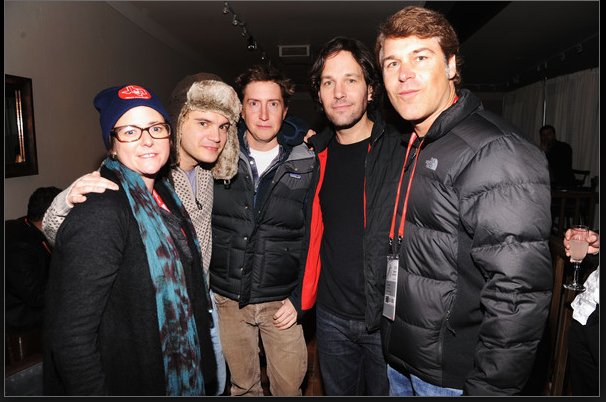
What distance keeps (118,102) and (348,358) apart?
4.95 feet

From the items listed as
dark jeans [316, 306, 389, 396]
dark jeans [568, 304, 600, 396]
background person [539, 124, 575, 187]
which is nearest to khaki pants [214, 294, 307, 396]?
dark jeans [316, 306, 389, 396]

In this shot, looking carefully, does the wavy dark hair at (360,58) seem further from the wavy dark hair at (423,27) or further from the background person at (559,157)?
the background person at (559,157)

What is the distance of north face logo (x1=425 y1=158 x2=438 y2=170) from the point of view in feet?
4.26

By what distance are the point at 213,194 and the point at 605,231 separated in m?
1.60

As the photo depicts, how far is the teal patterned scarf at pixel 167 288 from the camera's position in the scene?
53.9 inches

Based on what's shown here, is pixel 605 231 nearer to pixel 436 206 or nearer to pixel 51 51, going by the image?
pixel 436 206

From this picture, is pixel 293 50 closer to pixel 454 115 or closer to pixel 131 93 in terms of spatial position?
pixel 131 93

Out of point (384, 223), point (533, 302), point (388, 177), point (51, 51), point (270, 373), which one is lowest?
point (270, 373)

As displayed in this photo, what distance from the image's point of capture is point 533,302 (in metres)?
1.09

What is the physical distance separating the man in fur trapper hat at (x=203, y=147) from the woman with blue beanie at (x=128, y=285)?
30 centimetres

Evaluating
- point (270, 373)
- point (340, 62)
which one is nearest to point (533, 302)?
point (340, 62)

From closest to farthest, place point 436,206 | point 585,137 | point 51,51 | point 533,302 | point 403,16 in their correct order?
point 533,302 < point 436,206 < point 403,16 < point 51,51 < point 585,137

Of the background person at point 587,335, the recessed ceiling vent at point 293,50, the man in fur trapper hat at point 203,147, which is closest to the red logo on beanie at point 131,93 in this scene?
the man in fur trapper hat at point 203,147

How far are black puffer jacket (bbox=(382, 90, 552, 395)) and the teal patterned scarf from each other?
2.41 ft
